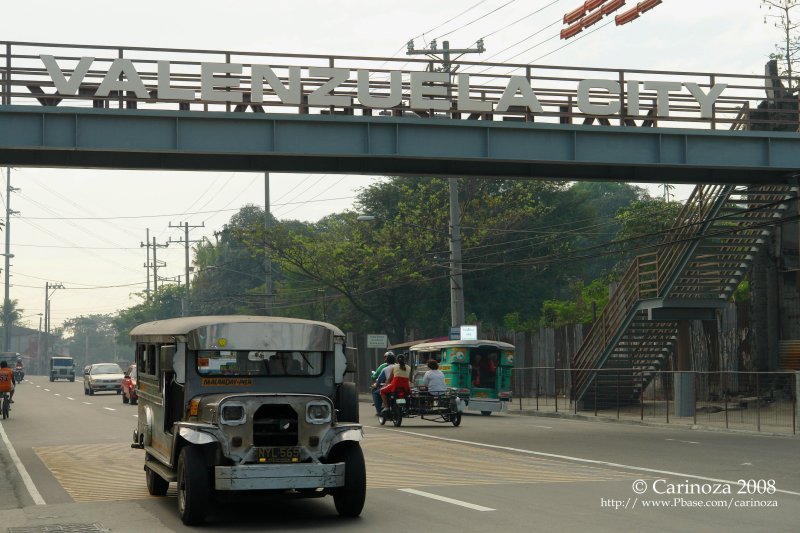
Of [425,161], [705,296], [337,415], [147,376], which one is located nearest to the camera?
[337,415]

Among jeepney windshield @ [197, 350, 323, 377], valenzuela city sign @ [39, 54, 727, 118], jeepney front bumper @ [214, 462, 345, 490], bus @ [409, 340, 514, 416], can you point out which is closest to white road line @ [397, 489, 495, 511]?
jeepney front bumper @ [214, 462, 345, 490]

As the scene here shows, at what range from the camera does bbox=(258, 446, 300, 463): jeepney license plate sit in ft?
38.5

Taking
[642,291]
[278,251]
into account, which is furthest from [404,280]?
[642,291]

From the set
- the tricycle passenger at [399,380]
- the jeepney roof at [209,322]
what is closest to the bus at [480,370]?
the tricycle passenger at [399,380]

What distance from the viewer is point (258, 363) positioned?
12898mm

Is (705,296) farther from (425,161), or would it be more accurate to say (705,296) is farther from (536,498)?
(536,498)

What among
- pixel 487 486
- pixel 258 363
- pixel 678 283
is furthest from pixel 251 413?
pixel 678 283

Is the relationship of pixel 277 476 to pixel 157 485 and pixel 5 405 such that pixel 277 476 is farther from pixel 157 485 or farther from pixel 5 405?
pixel 5 405

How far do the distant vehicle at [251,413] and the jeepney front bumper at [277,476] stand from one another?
1 cm

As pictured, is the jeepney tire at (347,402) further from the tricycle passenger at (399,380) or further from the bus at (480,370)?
the bus at (480,370)

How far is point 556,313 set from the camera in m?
58.8

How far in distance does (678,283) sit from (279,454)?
24604mm

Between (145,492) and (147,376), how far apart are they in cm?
158

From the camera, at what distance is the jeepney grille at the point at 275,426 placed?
11.9m
